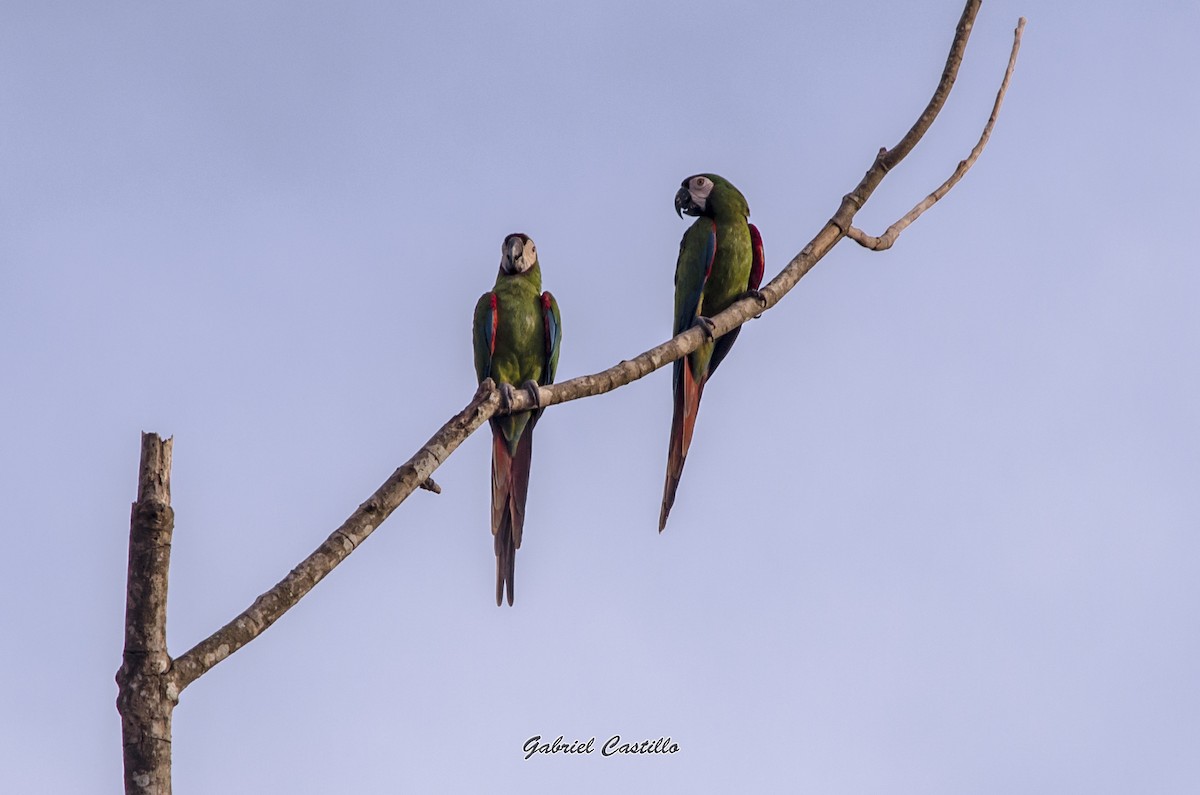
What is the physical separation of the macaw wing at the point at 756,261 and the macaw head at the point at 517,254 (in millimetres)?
1240

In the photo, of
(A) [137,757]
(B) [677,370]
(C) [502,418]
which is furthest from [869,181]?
(A) [137,757]

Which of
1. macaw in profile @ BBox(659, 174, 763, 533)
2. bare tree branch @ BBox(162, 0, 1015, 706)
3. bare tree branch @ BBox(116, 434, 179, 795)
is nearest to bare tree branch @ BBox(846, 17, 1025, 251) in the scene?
bare tree branch @ BBox(162, 0, 1015, 706)

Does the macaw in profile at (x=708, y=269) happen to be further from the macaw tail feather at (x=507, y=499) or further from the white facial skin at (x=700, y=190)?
the macaw tail feather at (x=507, y=499)

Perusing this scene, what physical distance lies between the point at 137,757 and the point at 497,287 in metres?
4.48

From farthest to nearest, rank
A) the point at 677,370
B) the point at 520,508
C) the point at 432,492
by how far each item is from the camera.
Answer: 1. the point at 677,370
2. the point at 520,508
3. the point at 432,492

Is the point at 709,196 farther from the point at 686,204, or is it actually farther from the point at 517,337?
the point at 517,337

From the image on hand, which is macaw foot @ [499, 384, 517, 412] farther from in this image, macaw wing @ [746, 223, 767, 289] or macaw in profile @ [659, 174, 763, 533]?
macaw wing @ [746, 223, 767, 289]

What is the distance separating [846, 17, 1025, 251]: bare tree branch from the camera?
498 centimetres

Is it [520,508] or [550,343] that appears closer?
[520,508]

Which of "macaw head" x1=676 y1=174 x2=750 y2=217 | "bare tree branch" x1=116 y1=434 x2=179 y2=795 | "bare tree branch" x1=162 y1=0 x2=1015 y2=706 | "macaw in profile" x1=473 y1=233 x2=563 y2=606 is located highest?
"macaw head" x1=676 y1=174 x2=750 y2=217

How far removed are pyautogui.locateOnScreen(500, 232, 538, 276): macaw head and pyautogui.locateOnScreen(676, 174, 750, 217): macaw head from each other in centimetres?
90

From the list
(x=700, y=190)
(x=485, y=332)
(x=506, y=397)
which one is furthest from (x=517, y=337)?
(x=506, y=397)

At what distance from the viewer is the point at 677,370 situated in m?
6.46

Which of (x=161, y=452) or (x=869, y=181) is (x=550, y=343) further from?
(x=161, y=452)
